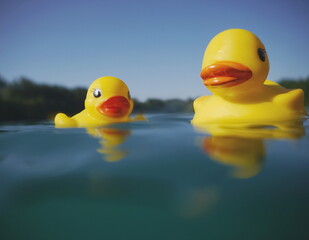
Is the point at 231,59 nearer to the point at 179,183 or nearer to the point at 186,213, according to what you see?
the point at 179,183

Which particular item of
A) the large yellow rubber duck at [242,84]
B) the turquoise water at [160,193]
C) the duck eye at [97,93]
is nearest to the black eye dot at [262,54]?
the large yellow rubber duck at [242,84]

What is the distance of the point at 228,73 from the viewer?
2896 millimetres

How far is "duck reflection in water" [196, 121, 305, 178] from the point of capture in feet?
4.66

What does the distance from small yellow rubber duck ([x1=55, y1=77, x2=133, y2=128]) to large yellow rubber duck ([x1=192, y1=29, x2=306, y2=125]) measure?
74.9 inches

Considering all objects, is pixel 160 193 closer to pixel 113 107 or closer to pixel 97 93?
pixel 113 107

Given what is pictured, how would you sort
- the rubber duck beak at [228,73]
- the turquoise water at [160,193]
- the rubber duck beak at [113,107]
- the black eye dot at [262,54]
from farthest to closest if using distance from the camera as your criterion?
the rubber duck beak at [113,107], the black eye dot at [262,54], the rubber duck beak at [228,73], the turquoise water at [160,193]

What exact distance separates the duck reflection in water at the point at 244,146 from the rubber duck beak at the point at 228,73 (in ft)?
2.21

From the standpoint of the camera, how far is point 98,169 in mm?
1491

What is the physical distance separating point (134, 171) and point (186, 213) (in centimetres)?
47

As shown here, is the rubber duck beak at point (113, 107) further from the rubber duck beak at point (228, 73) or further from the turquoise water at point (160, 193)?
the turquoise water at point (160, 193)

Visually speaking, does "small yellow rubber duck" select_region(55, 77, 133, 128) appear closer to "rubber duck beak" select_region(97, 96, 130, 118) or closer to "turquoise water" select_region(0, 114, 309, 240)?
"rubber duck beak" select_region(97, 96, 130, 118)

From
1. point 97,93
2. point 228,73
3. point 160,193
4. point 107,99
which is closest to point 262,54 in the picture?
point 228,73

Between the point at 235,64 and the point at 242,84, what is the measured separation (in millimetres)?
283

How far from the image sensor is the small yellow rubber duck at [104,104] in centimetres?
445
